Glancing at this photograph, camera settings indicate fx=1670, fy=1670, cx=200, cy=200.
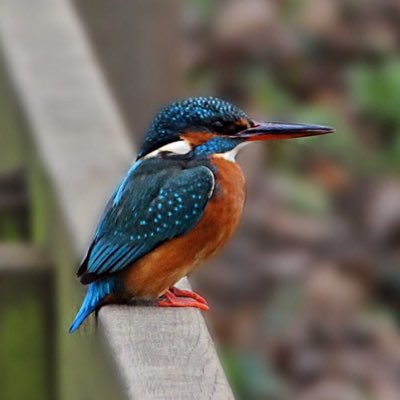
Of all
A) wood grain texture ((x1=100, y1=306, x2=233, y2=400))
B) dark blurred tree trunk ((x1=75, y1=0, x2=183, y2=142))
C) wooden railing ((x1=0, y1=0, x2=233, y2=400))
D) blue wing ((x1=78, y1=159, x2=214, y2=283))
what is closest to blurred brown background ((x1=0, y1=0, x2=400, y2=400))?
dark blurred tree trunk ((x1=75, y1=0, x2=183, y2=142))

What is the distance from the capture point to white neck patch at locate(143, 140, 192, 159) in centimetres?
324

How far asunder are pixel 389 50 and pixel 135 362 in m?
6.26

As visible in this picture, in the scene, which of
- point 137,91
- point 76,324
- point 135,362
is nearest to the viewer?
point 135,362

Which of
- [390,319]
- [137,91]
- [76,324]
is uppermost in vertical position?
[76,324]

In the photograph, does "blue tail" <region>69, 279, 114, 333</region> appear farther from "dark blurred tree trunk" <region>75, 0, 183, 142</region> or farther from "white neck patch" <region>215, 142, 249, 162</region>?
"dark blurred tree trunk" <region>75, 0, 183, 142</region>

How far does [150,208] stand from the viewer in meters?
3.24

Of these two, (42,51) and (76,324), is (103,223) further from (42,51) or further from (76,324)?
(42,51)

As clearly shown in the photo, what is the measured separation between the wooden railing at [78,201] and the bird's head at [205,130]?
0.83 ft

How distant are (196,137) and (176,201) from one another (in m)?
0.14

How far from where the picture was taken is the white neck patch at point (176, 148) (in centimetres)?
324

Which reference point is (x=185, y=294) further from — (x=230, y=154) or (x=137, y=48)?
(x=137, y=48)

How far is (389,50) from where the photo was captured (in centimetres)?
870

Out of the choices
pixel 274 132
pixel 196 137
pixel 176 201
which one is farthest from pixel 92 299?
pixel 274 132

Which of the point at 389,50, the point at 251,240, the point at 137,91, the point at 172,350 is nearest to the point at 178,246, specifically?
the point at 172,350
